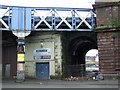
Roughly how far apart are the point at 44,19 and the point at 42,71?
6424 mm

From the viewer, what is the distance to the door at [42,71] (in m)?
38.0

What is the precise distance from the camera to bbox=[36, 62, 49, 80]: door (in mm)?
38000

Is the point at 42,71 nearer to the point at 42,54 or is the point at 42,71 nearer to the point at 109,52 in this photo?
the point at 42,54

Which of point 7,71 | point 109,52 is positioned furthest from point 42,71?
point 109,52

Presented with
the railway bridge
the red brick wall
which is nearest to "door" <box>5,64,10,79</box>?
the railway bridge

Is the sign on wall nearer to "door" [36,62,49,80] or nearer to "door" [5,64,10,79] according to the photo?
"door" [36,62,49,80]

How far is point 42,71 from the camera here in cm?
3812

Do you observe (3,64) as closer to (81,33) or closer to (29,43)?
(29,43)

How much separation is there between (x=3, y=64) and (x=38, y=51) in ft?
24.0

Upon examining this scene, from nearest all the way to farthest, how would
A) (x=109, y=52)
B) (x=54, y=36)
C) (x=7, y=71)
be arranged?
(x=109, y=52)
(x=54, y=36)
(x=7, y=71)

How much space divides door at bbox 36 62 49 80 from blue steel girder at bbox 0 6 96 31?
15.0ft

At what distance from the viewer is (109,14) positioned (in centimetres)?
3462

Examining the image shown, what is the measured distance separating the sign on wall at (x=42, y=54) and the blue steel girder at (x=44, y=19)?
2757 mm

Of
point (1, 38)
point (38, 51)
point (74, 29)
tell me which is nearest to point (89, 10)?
point (74, 29)
